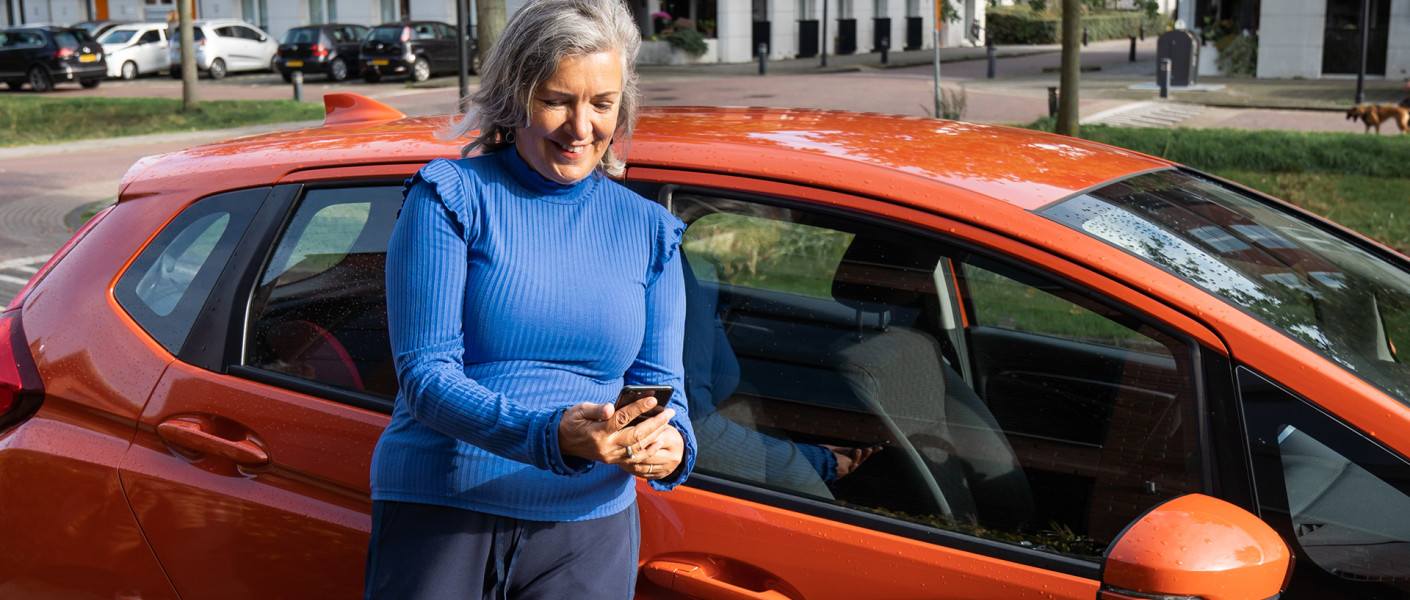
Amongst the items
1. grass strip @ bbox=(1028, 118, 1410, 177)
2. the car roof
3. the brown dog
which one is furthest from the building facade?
the car roof

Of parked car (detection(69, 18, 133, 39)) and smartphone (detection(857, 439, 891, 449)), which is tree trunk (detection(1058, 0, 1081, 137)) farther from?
parked car (detection(69, 18, 133, 39))

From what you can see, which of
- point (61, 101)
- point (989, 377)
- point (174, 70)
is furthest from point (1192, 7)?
point (989, 377)

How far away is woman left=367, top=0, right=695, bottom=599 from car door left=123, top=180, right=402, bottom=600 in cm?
53

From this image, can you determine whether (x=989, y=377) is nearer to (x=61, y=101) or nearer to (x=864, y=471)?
(x=864, y=471)

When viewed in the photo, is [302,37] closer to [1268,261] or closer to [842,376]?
[842,376]

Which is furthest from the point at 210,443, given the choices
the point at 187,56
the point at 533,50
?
the point at 187,56

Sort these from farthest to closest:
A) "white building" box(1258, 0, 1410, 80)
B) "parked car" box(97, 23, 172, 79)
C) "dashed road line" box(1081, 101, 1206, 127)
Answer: "parked car" box(97, 23, 172, 79)
"white building" box(1258, 0, 1410, 80)
"dashed road line" box(1081, 101, 1206, 127)

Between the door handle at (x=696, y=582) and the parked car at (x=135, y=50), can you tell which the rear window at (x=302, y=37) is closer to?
the parked car at (x=135, y=50)

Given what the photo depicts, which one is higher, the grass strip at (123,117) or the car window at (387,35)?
the car window at (387,35)

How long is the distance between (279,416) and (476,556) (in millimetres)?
790

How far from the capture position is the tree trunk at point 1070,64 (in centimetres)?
1091

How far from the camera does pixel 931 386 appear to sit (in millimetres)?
2248

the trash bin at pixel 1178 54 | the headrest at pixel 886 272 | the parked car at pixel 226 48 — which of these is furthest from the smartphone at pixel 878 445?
the parked car at pixel 226 48

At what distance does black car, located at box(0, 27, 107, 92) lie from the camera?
29.0 m
